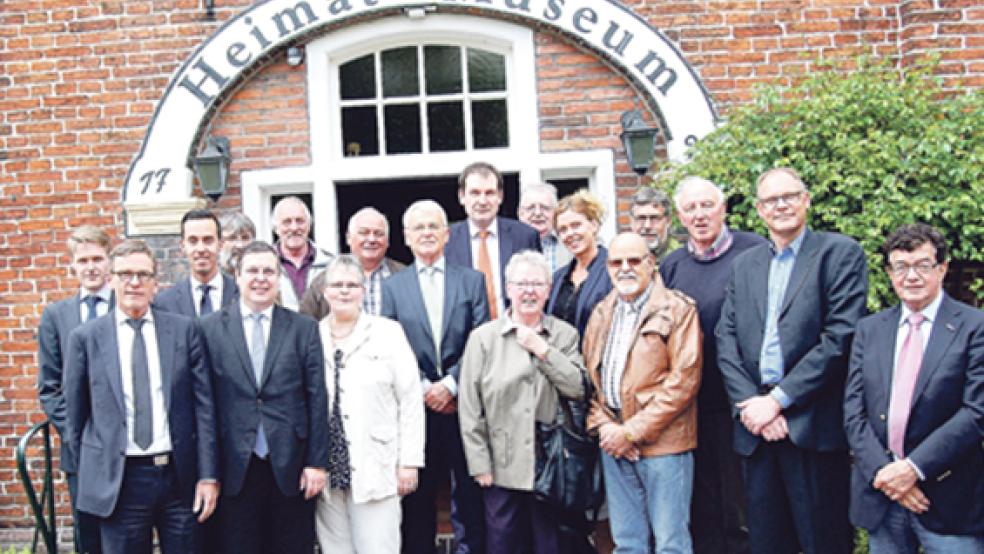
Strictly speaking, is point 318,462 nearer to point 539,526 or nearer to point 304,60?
point 539,526

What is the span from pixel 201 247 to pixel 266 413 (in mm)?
958

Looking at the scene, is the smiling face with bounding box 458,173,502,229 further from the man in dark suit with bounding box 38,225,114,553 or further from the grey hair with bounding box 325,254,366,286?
the man in dark suit with bounding box 38,225,114,553

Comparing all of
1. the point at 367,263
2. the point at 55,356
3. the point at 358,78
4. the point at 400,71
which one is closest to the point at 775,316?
the point at 367,263

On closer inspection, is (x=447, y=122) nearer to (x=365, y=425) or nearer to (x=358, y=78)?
(x=358, y=78)

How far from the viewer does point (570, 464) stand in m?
3.78

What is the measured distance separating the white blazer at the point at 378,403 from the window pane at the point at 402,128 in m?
2.51

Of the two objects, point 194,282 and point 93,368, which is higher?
point 194,282

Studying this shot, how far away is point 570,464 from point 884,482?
4.02ft

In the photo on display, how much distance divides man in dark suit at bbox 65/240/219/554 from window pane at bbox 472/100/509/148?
2977 mm

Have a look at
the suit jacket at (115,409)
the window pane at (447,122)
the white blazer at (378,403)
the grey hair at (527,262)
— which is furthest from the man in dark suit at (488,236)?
the window pane at (447,122)

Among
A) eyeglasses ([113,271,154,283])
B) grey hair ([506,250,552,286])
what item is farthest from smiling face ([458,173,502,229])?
eyeglasses ([113,271,154,283])

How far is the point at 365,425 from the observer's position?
376 cm

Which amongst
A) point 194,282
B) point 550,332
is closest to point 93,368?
point 194,282

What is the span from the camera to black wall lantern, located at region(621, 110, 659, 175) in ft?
18.5
